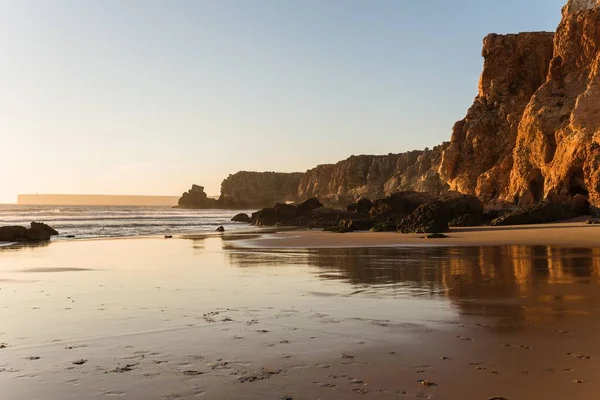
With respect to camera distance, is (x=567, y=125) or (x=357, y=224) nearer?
(x=357, y=224)

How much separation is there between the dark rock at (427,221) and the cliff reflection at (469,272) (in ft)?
29.9

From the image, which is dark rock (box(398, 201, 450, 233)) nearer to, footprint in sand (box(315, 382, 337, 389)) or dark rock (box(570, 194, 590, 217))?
dark rock (box(570, 194, 590, 217))

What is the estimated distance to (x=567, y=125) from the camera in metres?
35.5

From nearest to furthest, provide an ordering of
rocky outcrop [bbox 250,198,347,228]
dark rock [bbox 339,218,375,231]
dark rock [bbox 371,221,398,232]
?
dark rock [bbox 371,221,398,232] < dark rock [bbox 339,218,375,231] < rocky outcrop [bbox 250,198,347,228]

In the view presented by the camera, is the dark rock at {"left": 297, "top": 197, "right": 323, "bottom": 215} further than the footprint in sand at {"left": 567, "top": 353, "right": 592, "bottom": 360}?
Yes

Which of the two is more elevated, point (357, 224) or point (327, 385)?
point (357, 224)

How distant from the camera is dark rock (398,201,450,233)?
92.2 ft

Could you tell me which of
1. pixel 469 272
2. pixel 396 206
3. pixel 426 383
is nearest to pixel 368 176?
pixel 396 206

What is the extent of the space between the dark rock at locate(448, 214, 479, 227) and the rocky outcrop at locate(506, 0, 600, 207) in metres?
6.40

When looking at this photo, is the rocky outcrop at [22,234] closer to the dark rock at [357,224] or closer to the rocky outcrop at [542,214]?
the dark rock at [357,224]

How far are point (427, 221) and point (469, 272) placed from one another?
1698 cm

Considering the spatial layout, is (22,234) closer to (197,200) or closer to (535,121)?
(535,121)

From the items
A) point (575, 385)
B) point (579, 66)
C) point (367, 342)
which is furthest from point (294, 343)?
point (579, 66)

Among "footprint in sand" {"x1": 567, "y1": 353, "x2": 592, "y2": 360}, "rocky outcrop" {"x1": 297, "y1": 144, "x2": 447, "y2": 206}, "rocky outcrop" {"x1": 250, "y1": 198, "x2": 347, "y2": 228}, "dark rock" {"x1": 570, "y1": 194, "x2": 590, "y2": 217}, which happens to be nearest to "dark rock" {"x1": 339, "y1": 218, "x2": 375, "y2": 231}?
"rocky outcrop" {"x1": 250, "y1": 198, "x2": 347, "y2": 228}
